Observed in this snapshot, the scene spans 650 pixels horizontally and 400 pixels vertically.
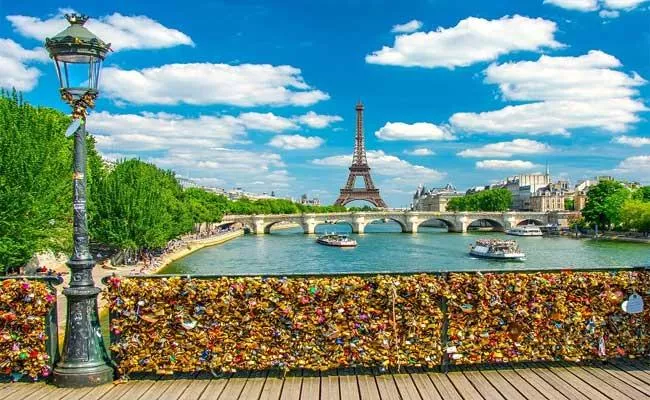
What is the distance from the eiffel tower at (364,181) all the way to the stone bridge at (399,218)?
83.4 feet

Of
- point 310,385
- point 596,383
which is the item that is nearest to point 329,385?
point 310,385

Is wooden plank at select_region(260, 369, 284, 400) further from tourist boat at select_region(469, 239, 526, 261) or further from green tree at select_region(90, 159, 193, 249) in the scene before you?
tourist boat at select_region(469, 239, 526, 261)

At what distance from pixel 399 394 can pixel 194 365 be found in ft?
6.73

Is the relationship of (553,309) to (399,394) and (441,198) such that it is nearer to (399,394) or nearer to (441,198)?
(399,394)

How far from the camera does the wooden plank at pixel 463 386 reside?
5602 millimetres

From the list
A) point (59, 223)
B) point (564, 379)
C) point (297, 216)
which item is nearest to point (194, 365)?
point (564, 379)

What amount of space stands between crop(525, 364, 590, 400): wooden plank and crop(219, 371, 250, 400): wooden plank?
116 inches

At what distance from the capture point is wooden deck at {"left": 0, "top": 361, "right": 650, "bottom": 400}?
5637 millimetres

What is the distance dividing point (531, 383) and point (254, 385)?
8.73 ft

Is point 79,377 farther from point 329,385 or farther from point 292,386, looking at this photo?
point 329,385

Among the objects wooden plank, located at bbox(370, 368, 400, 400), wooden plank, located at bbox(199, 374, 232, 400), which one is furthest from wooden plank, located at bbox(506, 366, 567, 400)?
wooden plank, located at bbox(199, 374, 232, 400)

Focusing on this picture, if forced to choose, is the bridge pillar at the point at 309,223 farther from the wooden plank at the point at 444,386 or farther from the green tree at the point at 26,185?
the wooden plank at the point at 444,386

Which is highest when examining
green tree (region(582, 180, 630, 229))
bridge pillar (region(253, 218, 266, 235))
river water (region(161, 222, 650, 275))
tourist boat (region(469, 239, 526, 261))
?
green tree (region(582, 180, 630, 229))

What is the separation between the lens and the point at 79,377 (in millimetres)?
5992
